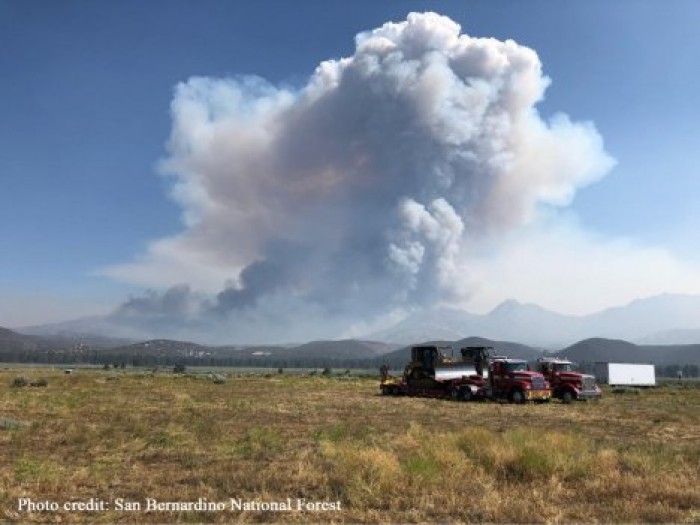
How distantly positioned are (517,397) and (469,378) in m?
3.19

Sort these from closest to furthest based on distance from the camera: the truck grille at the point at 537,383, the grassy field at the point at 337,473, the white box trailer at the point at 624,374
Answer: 1. the grassy field at the point at 337,473
2. the truck grille at the point at 537,383
3. the white box trailer at the point at 624,374

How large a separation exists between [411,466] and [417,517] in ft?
9.57

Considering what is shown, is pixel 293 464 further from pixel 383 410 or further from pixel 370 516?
pixel 383 410

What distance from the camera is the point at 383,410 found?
98.8ft

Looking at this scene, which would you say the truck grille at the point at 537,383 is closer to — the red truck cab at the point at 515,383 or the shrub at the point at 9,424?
the red truck cab at the point at 515,383

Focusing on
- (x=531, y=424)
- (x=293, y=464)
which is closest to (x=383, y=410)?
(x=531, y=424)

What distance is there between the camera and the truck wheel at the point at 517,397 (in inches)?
1451

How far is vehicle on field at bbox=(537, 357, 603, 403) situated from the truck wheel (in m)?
4.02

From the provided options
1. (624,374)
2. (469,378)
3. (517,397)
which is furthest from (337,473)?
(624,374)

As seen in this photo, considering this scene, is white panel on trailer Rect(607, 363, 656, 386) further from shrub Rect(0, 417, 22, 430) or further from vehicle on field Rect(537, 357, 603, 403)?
shrub Rect(0, 417, 22, 430)

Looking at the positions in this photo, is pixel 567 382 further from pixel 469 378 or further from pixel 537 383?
pixel 469 378

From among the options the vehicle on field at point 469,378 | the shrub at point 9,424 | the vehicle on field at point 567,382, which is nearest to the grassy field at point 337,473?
the shrub at point 9,424

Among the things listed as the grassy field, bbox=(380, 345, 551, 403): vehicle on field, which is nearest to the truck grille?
bbox=(380, 345, 551, 403): vehicle on field

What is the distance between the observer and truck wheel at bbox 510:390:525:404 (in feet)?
121
